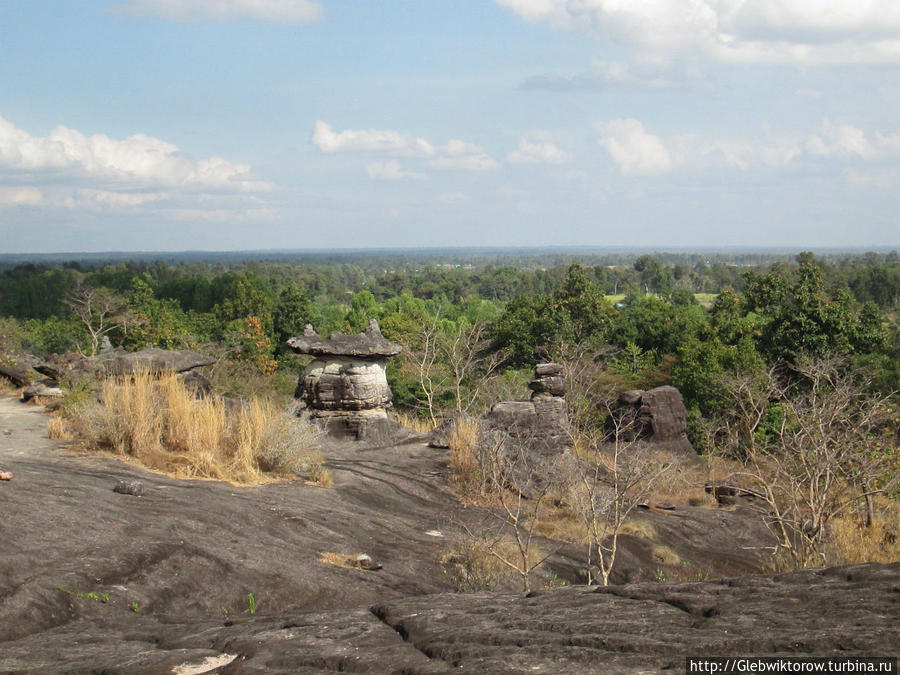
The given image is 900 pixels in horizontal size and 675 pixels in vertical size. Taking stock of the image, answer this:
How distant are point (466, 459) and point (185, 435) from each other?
4.08 meters

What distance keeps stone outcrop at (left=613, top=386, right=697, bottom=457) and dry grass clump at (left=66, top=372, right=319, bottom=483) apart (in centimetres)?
1249

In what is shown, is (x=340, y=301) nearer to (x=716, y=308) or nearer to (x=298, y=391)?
(x=716, y=308)

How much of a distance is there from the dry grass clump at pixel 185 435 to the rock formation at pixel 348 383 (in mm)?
3375

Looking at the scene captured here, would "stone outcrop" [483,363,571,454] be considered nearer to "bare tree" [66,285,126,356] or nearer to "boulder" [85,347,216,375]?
"boulder" [85,347,216,375]

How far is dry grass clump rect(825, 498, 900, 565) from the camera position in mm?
10859

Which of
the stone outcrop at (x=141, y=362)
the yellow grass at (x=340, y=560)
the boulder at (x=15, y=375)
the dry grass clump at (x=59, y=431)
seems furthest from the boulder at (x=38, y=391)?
the yellow grass at (x=340, y=560)

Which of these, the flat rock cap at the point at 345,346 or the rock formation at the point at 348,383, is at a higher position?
the flat rock cap at the point at 345,346

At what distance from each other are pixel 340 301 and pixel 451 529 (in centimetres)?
9580

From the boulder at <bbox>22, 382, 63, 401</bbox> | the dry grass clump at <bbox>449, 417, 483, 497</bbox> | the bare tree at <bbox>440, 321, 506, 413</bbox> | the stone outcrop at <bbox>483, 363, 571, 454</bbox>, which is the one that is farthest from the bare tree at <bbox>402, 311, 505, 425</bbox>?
the boulder at <bbox>22, 382, 63, 401</bbox>

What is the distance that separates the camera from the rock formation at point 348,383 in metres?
12.8

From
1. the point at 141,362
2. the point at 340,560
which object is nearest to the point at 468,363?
the point at 141,362

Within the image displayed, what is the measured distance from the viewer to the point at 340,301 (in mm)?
103000

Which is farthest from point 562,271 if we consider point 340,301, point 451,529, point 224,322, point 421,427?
point 451,529

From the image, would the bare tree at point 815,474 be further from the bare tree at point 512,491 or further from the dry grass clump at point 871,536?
the bare tree at point 512,491
